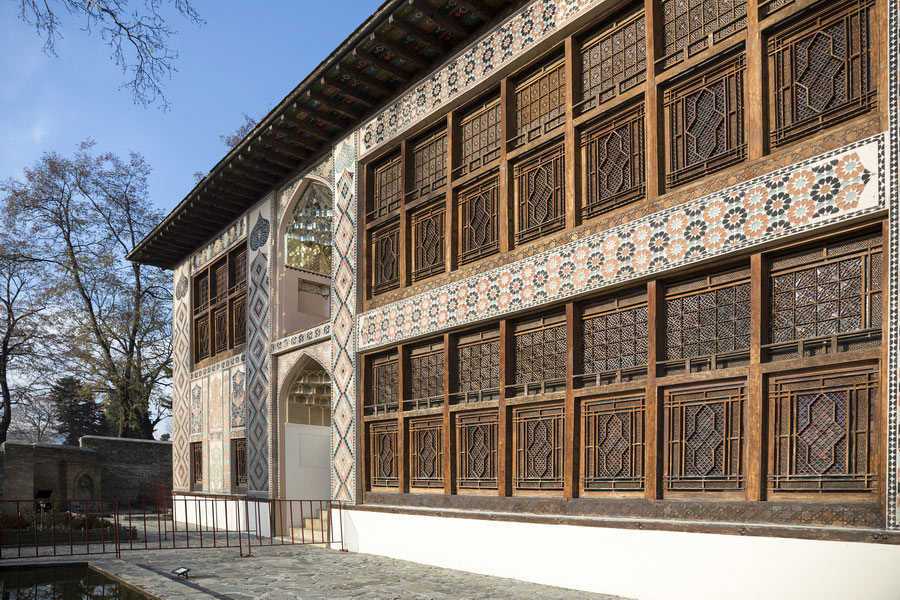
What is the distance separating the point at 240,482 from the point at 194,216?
516cm

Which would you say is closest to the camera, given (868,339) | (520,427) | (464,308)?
(868,339)

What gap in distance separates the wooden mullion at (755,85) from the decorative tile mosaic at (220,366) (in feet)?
34.5

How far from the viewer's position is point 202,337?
16.9 meters

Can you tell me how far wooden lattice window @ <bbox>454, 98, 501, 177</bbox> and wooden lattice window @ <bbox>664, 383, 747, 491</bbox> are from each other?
141 inches

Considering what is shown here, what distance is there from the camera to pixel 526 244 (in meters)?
8.10

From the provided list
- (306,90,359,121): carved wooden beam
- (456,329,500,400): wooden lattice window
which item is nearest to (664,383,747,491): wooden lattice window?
(456,329,500,400): wooden lattice window

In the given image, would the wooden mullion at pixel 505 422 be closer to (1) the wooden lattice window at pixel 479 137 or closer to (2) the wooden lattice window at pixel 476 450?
(2) the wooden lattice window at pixel 476 450

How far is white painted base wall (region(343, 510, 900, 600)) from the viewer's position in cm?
502

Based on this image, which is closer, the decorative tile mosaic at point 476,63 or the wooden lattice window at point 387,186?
the decorative tile mosaic at point 476,63

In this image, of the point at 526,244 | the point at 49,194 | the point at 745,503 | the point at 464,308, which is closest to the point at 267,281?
the point at 464,308

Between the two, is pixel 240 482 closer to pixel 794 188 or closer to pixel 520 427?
pixel 520 427

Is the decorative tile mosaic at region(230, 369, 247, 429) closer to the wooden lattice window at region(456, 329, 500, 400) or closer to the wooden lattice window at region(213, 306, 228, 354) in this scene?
the wooden lattice window at region(213, 306, 228, 354)

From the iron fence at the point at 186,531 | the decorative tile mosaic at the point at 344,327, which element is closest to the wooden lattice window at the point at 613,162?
the decorative tile mosaic at the point at 344,327

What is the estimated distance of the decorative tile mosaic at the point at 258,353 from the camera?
13359 mm
